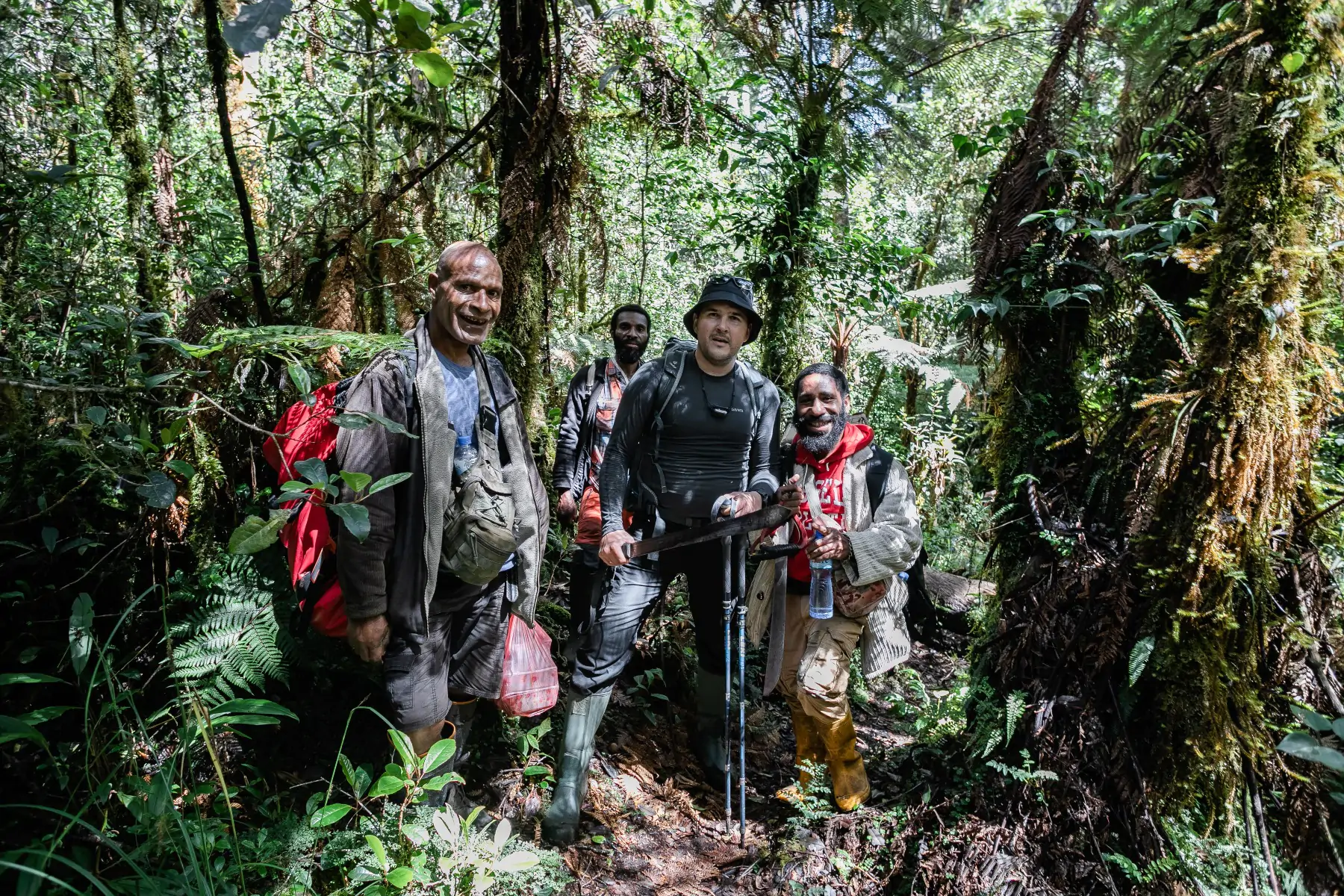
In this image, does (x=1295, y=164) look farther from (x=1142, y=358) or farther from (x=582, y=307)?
(x=582, y=307)

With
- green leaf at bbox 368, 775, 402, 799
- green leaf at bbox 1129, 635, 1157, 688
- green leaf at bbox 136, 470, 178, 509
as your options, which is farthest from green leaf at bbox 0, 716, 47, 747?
green leaf at bbox 1129, 635, 1157, 688

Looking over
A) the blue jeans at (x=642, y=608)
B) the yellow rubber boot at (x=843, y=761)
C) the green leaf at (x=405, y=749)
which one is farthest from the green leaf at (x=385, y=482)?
the yellow rubber boot at (x=843, y=761)

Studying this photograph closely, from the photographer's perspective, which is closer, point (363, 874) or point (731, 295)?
point (363, 874)

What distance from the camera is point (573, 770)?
379 centimetres

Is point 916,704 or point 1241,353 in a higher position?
point 1241,353

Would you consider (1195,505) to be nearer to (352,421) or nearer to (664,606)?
(352,421)

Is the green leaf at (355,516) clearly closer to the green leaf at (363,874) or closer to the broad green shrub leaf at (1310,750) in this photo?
the green leaf at (363,874)

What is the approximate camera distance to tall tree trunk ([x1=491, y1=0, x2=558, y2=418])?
423cm

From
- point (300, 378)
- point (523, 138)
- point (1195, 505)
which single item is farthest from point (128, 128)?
point (1195, 505)

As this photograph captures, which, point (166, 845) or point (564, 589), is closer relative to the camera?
point (166, 845)

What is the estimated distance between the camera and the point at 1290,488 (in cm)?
271

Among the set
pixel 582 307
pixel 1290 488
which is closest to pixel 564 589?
pixel 582 307

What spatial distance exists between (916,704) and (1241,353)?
3.66 meters

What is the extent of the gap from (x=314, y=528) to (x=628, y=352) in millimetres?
3221
